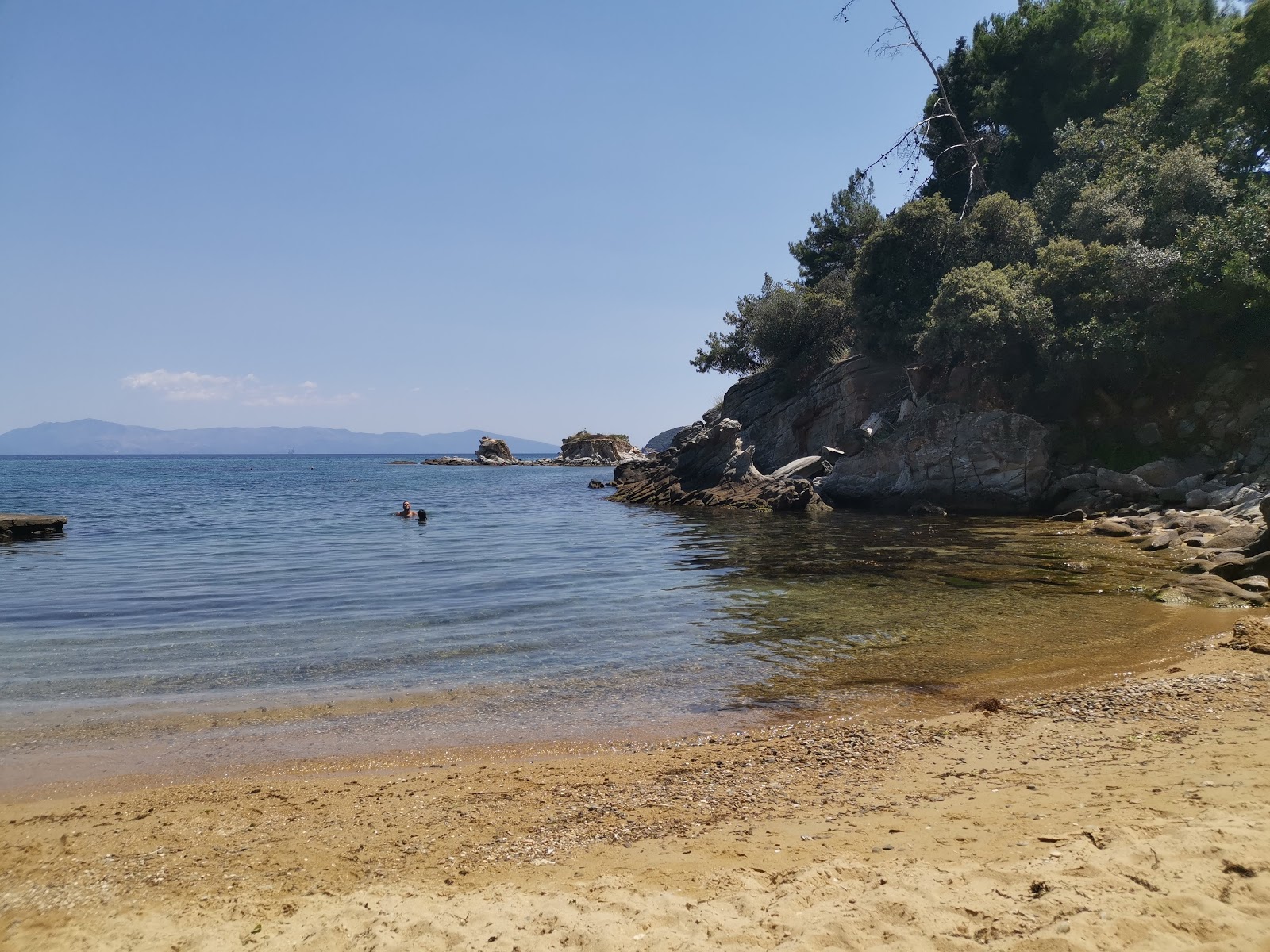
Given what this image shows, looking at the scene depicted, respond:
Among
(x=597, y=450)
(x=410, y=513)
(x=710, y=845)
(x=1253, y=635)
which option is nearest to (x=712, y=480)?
(x=410, y=513)

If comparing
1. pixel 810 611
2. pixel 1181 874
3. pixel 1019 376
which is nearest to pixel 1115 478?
pixel 1019 376

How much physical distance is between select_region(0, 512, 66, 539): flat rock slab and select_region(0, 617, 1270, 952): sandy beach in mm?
29255

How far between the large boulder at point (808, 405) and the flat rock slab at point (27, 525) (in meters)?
35.1

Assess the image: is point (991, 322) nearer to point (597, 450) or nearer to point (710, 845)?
point (710, 845)

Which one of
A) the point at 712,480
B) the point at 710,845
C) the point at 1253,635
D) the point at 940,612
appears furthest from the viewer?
the point at 712,480

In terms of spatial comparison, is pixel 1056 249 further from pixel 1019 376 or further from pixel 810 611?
pixel 810 611

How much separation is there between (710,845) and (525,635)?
A: 25.9ft

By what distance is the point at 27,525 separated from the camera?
96.0 ft

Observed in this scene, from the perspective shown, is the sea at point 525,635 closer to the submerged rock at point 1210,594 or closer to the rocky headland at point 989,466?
the submerged rock at point 1210,594

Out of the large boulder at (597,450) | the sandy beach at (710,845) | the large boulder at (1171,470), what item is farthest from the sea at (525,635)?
the large boulder at (597,450)

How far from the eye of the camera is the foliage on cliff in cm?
2595

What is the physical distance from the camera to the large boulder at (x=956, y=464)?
29.0 meters

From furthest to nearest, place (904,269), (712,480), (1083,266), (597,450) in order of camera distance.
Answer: (597,450) < (712,480) < (904,269) < (1083,266)

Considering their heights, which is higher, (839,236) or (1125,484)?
(839,236)
